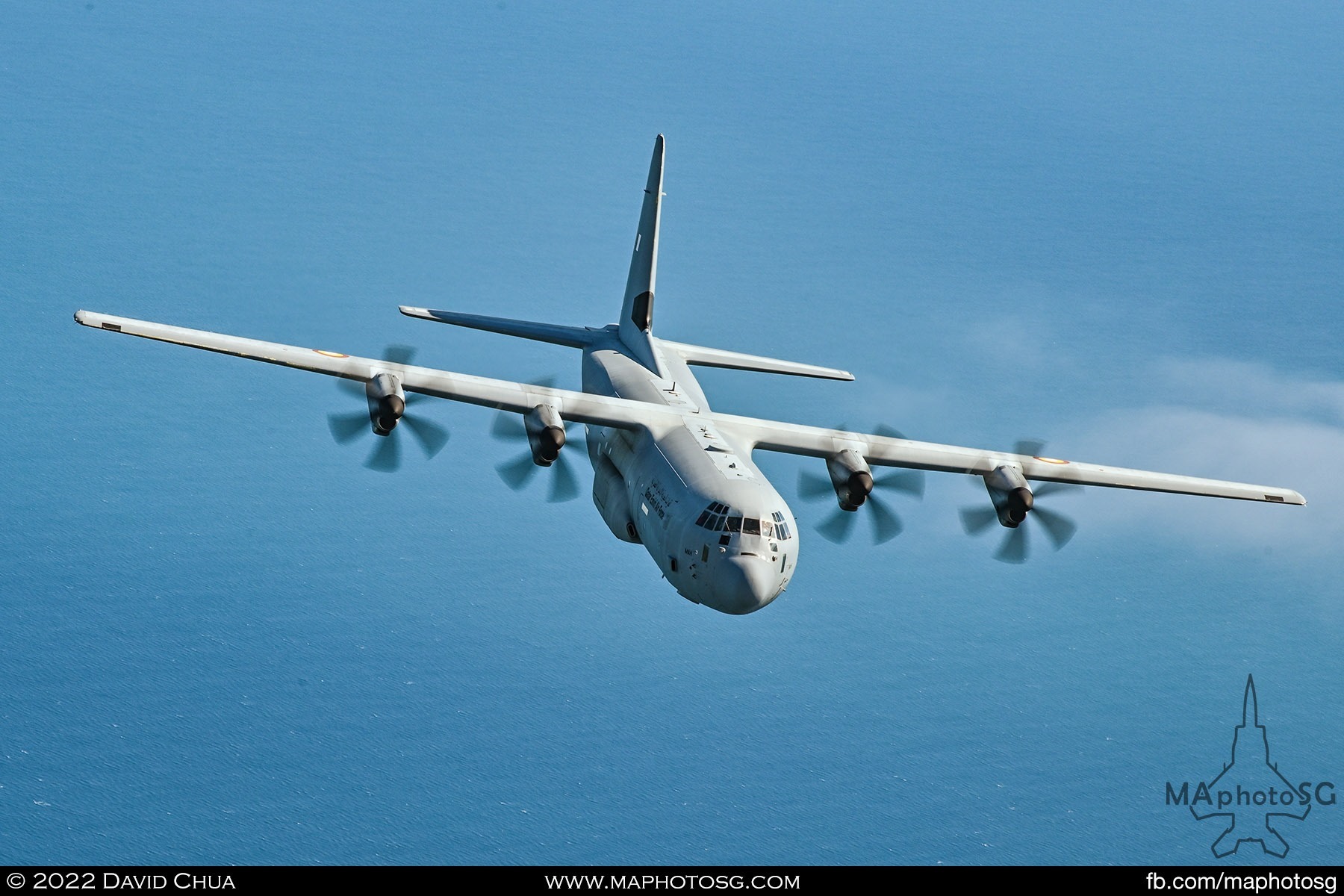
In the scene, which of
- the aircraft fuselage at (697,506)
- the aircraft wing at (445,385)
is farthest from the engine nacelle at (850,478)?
the aircraft wing at (445,385)

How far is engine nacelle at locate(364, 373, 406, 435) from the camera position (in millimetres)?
46062

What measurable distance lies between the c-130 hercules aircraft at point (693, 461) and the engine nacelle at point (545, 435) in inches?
1.9

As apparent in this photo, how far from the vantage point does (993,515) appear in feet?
154

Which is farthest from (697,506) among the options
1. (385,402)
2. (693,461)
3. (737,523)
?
(385,402)

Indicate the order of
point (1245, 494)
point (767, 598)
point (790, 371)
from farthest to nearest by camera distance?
point (790, 371) < point (1245, 494) < point (767, 598)

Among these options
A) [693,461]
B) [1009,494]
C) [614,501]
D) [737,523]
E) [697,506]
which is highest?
[614,501]

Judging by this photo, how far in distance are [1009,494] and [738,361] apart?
47.1 feet

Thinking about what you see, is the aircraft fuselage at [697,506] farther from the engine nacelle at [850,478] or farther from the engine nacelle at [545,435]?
the engine nacelle at [850,478]

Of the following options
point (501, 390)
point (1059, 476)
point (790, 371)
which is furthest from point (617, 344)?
point (1059, 476)

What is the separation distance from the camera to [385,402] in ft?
151

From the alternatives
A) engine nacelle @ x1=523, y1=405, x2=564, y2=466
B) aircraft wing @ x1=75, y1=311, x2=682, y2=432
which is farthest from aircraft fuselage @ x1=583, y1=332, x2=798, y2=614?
engine nacelle @ x1=523, y1=405, x2=564, y2=466

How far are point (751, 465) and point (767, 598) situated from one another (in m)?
5.69

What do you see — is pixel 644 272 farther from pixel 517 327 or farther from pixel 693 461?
pixel 693 461

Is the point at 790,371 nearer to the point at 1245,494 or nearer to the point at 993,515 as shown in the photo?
the point at 993,515
